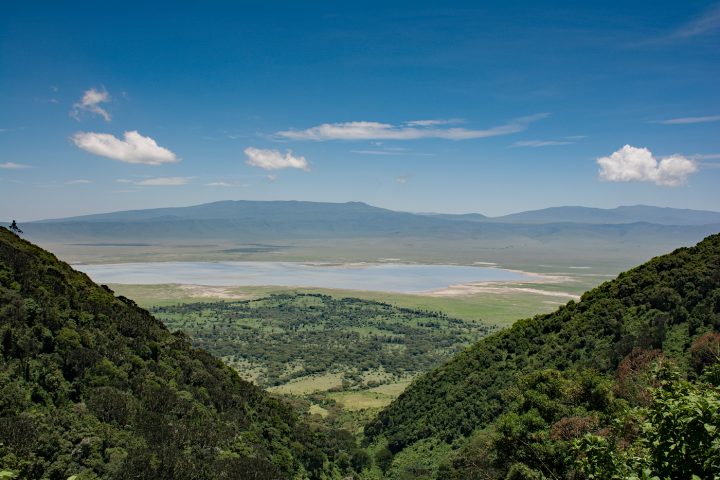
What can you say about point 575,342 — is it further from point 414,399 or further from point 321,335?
point 321,335

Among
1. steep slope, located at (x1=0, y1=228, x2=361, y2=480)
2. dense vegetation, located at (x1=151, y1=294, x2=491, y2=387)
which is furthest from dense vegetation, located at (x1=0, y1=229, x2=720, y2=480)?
dense vegetation, located at (x1=151, y1=294, x2=491, y2=387)

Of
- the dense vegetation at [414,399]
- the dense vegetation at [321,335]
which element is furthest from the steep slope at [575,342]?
the dense vegetation at [321,335]

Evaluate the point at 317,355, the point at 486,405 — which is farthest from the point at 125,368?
the point at 317,355

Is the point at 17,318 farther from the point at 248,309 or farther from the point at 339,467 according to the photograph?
the point at 248,309

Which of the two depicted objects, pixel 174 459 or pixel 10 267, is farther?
pixel 10 267

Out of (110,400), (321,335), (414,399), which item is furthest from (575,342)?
(321,335)
